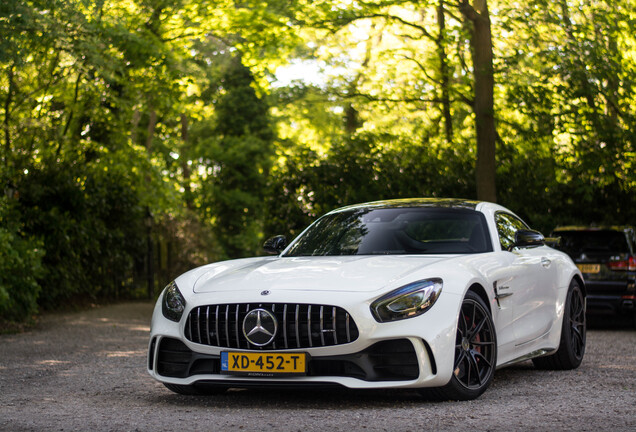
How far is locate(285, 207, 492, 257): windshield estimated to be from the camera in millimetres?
7473

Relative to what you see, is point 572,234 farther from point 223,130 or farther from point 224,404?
point 223,130

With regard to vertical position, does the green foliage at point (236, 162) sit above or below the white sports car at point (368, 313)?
above

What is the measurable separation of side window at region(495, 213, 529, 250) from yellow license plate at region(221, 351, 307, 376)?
2.41 meters

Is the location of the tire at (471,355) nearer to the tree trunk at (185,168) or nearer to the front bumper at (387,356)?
the front bumper at (387,356)

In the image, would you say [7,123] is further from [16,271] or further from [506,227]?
[506,227]

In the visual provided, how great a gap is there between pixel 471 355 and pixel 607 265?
799 centimetres

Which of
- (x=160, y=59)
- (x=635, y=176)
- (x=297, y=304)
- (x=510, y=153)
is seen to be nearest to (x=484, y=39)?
(x=510, y=153)

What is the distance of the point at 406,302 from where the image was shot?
611 cm

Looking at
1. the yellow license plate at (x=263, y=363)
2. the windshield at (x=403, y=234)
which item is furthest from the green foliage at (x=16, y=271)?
the yellow license plate at (x=263, y=363)

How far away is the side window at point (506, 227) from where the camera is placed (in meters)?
7.86

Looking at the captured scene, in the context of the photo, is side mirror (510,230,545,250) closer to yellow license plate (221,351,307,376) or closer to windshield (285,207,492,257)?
windshield (285,207,492,257)

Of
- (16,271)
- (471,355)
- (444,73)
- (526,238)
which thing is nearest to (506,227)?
(526,238)

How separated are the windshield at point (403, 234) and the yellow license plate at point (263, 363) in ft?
5.08

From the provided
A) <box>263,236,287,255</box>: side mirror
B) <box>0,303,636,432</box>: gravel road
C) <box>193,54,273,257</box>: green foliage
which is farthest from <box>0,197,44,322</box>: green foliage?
<box>193,54,273,257</box>: green foliage
